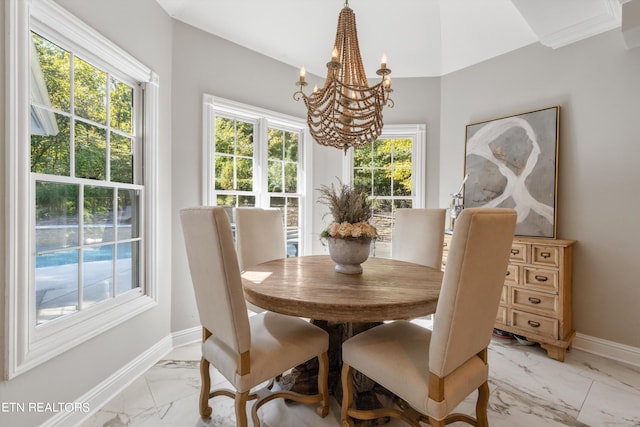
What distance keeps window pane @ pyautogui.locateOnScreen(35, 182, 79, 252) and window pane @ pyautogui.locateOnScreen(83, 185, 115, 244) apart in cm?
8

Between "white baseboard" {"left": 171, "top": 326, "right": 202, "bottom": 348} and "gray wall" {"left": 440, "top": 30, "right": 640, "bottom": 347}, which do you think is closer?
"gray wall" {"left": 440, "top": 30, "right": 640, "bottom": 347}

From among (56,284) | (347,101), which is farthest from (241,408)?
(347,101)

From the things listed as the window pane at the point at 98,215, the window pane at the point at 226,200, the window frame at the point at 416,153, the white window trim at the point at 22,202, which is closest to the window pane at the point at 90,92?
the white window trim at the point at 22,202

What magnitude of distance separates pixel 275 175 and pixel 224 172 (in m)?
0.61

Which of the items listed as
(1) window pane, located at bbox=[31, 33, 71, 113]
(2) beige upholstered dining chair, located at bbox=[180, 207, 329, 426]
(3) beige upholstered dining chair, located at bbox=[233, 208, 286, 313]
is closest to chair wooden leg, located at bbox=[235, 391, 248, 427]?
(2) beige upholstered dining chair, located at bbox=[180, 207, 329, 426]

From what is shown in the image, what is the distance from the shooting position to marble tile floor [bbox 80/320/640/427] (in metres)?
Result: 1.74

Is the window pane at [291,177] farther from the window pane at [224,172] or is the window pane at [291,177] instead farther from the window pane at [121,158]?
the window pane at [121,158]

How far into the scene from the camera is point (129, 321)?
218 cm

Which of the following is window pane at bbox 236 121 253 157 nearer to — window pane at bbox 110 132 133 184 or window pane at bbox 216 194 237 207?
window pane at bbox 216 194 237 207

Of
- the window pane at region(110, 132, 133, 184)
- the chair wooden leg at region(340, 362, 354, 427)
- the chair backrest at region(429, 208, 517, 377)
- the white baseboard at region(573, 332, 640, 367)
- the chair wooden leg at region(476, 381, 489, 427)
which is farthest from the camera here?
the white baseboard at region(573, 332, 640, 367)

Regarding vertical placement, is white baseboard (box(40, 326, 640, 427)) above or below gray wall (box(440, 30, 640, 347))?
below

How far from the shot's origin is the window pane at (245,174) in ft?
10.4

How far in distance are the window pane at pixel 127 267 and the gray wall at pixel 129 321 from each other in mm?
187

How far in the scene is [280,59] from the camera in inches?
133
